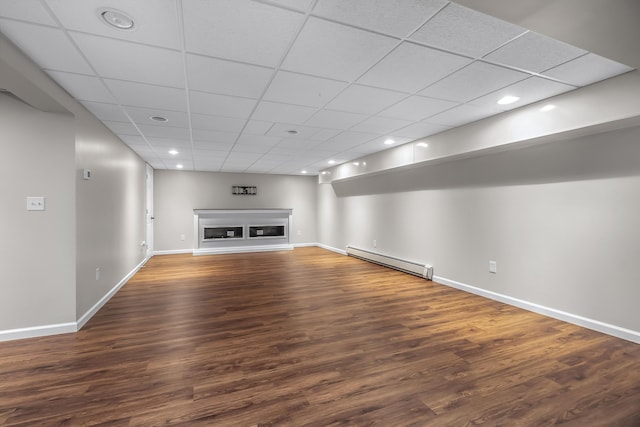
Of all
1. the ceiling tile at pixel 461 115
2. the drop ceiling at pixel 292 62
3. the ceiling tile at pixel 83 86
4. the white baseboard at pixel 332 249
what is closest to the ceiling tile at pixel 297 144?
the drop ceiling at pixel 292 62

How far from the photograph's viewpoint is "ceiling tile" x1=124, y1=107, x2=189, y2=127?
3090mm

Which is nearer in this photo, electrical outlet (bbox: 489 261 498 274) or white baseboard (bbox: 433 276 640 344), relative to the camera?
white baseboard (bbox: 433 276 640 344)

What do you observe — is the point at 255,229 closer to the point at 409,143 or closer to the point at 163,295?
the point at 163,295

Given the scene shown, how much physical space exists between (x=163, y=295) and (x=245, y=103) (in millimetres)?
2987

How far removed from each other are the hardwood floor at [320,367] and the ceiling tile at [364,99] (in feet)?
7.75

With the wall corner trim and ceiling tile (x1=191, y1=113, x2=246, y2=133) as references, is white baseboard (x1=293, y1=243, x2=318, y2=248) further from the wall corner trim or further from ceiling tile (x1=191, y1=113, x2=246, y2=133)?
ceiling tile (x1=191, y1=113, x2=246, y2=133)

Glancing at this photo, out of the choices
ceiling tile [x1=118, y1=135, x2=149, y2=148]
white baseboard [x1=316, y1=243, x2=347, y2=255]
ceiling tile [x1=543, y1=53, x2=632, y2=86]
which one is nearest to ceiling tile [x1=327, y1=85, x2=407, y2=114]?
ceiling tile [x1=543, y1=53, x2=632, y2=86]

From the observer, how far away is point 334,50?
196 cm

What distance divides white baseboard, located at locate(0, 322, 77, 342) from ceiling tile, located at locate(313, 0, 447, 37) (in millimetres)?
3569

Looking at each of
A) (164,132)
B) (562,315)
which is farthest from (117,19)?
(562,315)

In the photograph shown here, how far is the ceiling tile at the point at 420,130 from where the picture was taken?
371 centimetres

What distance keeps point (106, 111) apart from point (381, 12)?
124 inches

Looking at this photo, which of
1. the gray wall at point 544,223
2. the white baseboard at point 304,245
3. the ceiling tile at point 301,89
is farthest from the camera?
the white baseboard at point 304,245

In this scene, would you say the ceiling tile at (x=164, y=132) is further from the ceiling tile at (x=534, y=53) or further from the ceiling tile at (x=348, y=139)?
the ceiling tile at (x=534, y=53)
